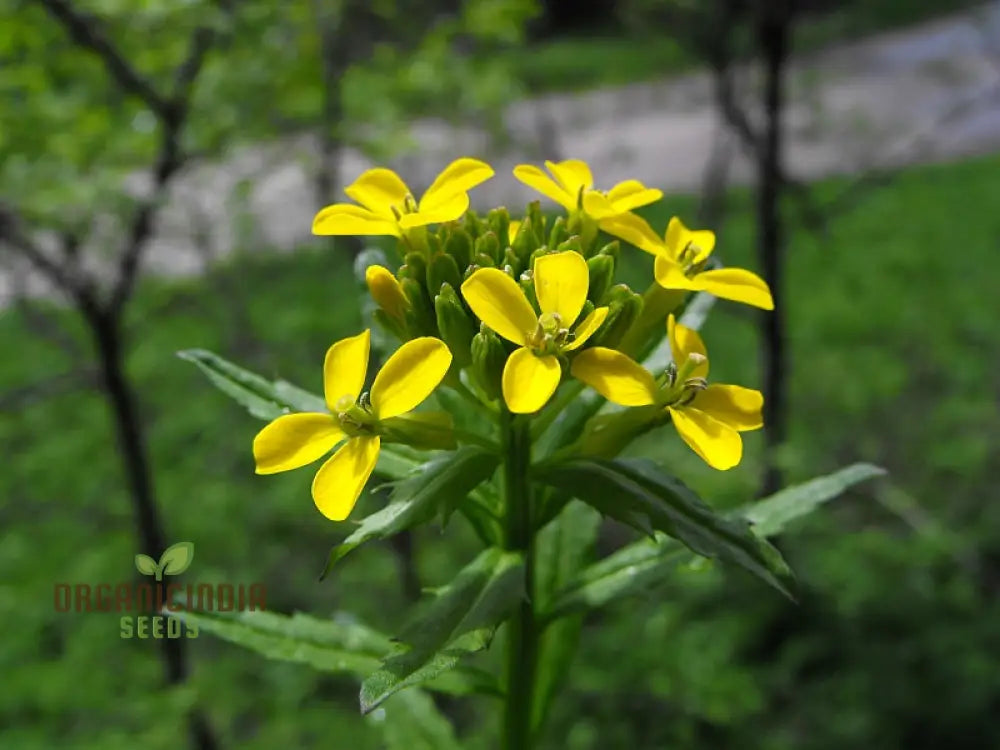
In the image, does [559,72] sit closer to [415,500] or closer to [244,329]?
[244,329]

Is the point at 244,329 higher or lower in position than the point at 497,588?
higher

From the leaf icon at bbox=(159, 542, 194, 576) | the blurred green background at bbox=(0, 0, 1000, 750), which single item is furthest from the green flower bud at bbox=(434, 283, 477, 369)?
the leaf icon at bbox=(159, 542, 194, 576)

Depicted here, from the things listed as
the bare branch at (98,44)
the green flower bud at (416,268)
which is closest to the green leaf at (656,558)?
the green flower bud at (416,268)

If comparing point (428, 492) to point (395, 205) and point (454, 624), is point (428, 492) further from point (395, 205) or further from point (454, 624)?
point (395, 205)

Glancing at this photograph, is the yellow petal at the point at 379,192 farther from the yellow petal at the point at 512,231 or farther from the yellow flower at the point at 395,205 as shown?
the yellow petal at the point at 512,231

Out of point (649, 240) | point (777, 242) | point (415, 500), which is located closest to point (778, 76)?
point (777, 242)

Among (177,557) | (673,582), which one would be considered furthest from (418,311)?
(673,582)

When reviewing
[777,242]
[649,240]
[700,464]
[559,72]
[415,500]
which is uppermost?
[559,72]
